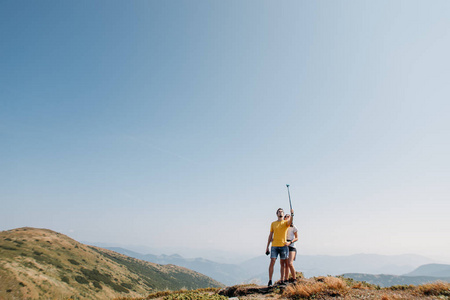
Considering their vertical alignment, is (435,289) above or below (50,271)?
above

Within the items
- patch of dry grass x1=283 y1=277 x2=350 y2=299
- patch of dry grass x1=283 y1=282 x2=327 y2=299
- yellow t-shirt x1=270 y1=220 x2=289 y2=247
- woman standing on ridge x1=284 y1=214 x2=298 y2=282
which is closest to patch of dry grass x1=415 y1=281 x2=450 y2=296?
patch of dry grass x1=283 y1=277 x2=350 y2=299

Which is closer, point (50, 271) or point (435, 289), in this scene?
point (435, 289)

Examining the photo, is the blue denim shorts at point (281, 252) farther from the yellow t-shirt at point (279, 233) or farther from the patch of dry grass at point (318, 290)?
the patch of dry grass at point (318, 290)

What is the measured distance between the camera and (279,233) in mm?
9773

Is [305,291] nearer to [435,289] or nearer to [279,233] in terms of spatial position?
[279,233]

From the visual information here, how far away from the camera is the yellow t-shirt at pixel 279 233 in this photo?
31.6ft

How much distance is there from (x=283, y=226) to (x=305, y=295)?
2.70 metres

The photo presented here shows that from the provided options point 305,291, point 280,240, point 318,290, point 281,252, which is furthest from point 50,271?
point 318,290

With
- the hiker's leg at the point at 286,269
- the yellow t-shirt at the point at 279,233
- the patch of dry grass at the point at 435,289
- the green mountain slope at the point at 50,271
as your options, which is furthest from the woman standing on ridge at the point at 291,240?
the green mountain slope at the point at 50,271

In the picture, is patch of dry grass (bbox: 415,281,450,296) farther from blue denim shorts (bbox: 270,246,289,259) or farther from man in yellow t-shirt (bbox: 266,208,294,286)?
man in yellow t-shirt (bbox: 266,208,294,286)

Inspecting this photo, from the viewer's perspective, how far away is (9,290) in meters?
45.8

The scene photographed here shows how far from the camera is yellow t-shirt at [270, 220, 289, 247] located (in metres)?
9.64

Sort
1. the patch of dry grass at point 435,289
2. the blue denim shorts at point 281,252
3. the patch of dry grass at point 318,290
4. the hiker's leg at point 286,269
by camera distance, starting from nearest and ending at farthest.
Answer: the patch of dry grass at point 435,289, the patch of dry grass at point 318,290, the blue denim shorts at point 281,252, the hiker's leg at point 286,269

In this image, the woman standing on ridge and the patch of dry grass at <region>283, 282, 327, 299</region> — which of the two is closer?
the patch of dry grass at <region>283, 282, 327, 299</region>
